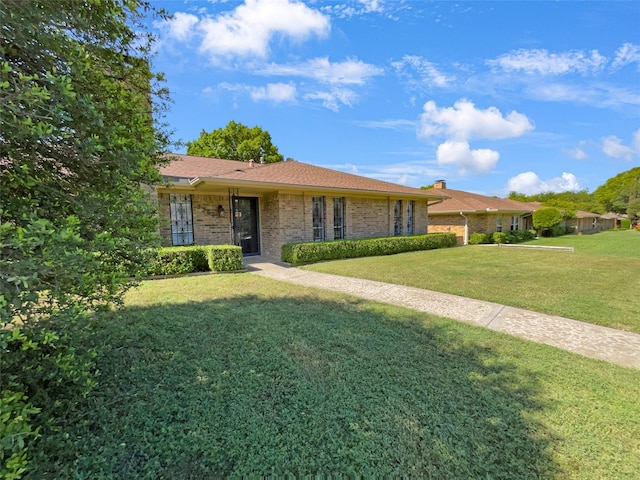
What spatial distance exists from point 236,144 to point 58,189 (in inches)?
1158

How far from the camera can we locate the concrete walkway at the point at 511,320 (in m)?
3.82

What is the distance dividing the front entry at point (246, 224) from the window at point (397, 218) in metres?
7.84

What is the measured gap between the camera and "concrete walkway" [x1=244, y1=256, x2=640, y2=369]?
3.82m

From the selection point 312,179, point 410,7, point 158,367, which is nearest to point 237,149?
point 312,179

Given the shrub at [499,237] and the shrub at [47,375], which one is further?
the shrub at [499,237]

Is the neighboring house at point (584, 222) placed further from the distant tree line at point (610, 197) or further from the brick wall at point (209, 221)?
the brick wall at point (209, 221)

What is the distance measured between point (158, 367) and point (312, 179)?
10.7 metres

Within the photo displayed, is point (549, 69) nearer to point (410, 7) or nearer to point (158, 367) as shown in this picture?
point (410, 7)

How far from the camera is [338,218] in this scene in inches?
530

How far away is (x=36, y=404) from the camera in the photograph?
213cm

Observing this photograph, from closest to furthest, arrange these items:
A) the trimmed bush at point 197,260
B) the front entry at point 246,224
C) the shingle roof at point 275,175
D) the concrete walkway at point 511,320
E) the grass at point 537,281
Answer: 1. the concrete walkway at point 511,320
2. the grass at point 537,281
3. the trimmed bush at point 197,260
4. the shingle roof at point 275,175
5. the front entry at point 246,224

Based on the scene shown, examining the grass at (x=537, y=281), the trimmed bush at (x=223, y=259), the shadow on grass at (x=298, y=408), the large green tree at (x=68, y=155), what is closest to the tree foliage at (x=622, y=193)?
the grass at (x=537, y=281)

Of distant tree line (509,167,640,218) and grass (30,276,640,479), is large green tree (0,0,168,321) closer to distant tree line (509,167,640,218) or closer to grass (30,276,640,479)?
grass (30,276,640,479)

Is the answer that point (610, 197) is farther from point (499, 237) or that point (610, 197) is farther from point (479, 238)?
point (479, 238)
